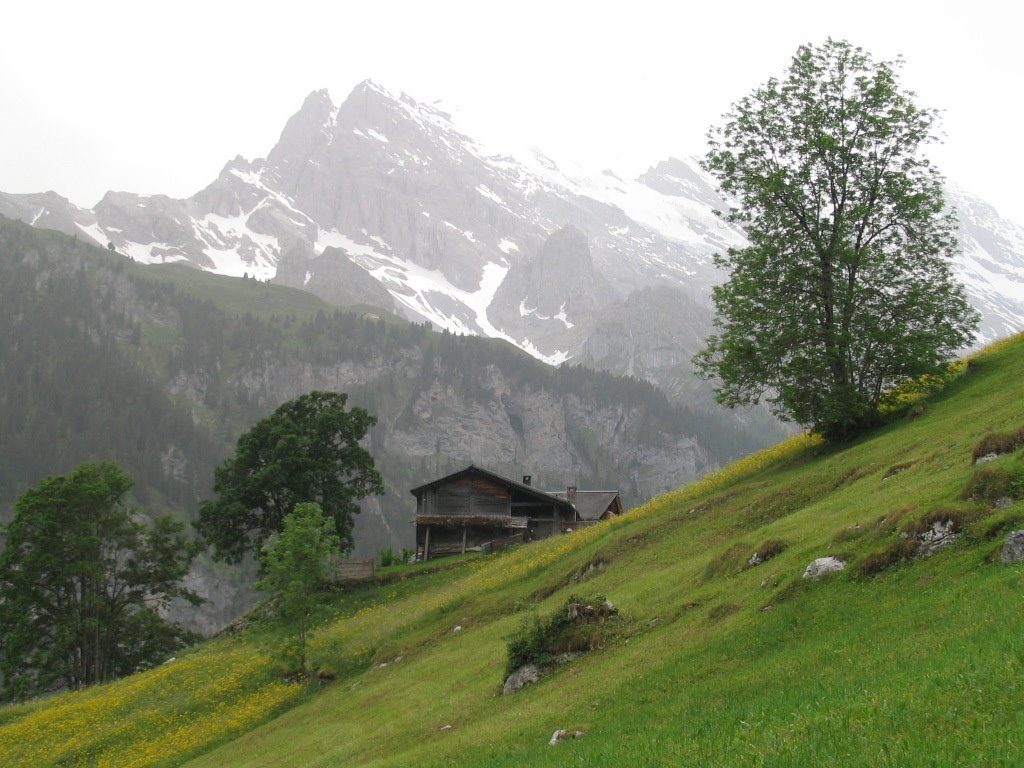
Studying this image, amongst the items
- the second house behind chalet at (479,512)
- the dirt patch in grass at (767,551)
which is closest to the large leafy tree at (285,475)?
the second house behind chalet at (479,512)

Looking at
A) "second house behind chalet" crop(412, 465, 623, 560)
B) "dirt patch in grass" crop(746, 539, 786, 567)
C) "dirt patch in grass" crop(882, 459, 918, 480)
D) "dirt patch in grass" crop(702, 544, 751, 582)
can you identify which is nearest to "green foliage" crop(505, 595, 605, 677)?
"dirt patch in grass" crop(702, 544, 751, 582)

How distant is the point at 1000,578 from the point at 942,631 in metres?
1.92

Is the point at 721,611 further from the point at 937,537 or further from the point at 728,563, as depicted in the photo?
the point at 937,537

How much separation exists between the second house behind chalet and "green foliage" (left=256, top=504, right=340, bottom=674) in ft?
103

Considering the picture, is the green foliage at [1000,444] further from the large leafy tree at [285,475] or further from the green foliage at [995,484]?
the large leafy tree at [285,475]

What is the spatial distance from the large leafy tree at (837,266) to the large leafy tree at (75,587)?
4636cm

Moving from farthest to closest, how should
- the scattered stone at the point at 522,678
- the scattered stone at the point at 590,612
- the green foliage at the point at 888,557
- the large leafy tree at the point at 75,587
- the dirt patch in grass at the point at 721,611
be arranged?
the large leafy tree at the point at 75,587, the scattered stone at the point at 590,612, the scattered stone at the point at 522,678, the dirt patch in grass at the point at 721,611, the green foliage at the point at 888,557

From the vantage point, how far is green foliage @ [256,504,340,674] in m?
43.5

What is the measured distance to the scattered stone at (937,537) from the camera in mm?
19016

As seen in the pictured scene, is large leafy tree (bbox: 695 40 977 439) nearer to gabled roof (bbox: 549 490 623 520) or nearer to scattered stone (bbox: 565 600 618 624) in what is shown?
scattered stone (bbox: 565 600 618 624)

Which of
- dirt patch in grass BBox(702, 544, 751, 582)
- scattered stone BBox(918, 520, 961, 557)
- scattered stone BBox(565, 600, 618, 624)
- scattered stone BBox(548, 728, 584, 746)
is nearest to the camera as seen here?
scattered stone BBox(548, 728, 584, 746)

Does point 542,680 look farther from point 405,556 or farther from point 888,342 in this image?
point 405,556

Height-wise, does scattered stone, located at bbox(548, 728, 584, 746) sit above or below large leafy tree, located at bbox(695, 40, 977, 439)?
below

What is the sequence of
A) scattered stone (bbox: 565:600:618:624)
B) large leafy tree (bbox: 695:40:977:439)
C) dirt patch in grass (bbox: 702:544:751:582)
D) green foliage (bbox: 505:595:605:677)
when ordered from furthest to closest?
large leafy tree (bbox: 695:40:977:439) < scattered stone (bbox: 565:600:618:624) < dirt patch in grass (bbox: 702:544:751:582) < green foliage (bbox: 505:595:605:677)
